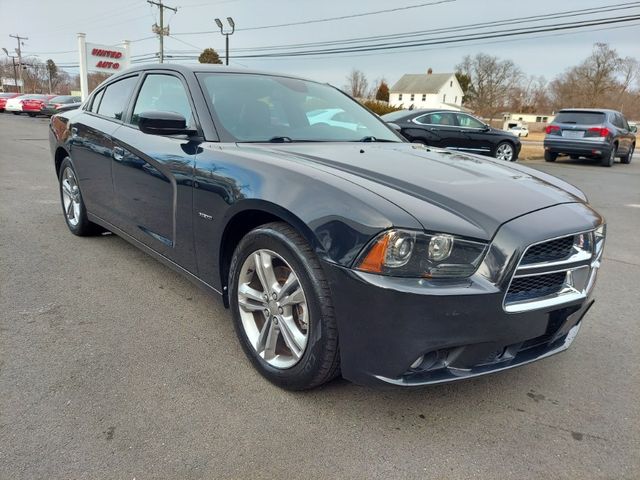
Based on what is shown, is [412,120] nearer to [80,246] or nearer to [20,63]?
[80,246]

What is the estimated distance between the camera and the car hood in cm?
197

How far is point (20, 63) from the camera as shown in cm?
6781

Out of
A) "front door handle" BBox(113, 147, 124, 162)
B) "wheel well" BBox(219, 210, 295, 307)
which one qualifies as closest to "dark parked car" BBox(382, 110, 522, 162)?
"front door handle" BBox(113, 147, 124, 162)

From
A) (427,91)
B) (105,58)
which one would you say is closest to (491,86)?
(427,91)

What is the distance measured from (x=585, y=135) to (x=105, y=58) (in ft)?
71.1

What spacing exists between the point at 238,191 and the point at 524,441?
68.2 inches

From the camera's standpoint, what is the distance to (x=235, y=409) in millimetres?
2268

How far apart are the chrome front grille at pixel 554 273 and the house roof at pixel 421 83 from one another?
89159 mm

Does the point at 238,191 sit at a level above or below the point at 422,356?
above

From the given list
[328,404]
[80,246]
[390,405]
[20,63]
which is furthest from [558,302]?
[20,63]

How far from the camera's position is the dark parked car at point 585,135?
46.9ft

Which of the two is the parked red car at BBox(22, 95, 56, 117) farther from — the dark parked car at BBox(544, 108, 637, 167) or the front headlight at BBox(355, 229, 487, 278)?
the front headlight at BBox(355, 229, 487, 278)

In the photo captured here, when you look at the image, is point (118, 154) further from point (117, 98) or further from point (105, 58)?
point (105, 58)

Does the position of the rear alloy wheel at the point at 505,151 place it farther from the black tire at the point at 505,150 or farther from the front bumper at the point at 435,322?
the front bumper at the point at 435,322
